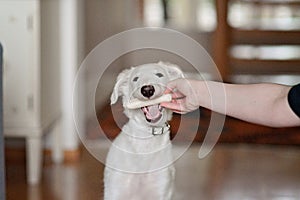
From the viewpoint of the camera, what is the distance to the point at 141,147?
4.46 feet

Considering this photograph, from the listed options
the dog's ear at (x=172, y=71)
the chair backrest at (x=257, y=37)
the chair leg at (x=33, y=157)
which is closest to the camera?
the dog's ear at (x=172, y=71)

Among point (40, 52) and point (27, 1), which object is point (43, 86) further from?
point (27, 1)

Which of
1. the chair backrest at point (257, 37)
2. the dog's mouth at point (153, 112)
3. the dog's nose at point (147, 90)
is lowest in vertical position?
the chair backrest at point (257, 37)

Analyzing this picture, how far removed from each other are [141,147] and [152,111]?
0.15 metres

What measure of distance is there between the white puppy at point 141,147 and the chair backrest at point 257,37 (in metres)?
2.93

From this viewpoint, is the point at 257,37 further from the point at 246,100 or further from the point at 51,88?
the point at 246,100

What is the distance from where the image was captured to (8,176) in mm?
2564

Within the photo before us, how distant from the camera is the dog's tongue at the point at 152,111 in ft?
4.04

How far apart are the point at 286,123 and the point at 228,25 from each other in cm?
320

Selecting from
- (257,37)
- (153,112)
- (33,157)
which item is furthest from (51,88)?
(257,37)

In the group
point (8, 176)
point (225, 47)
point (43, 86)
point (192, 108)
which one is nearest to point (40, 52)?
point (43, 86)

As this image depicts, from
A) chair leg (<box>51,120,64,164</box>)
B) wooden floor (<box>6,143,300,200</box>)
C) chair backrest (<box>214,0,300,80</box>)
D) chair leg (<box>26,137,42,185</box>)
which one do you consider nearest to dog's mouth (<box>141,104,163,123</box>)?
wooden floor (<box>6,143,300,200</box>)

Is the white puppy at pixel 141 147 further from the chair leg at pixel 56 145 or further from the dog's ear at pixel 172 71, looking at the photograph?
the chair leg at pixel 56 145

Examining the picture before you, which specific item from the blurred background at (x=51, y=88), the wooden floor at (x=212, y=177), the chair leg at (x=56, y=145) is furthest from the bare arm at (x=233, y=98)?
the chair leg at (x=56, y=145)
